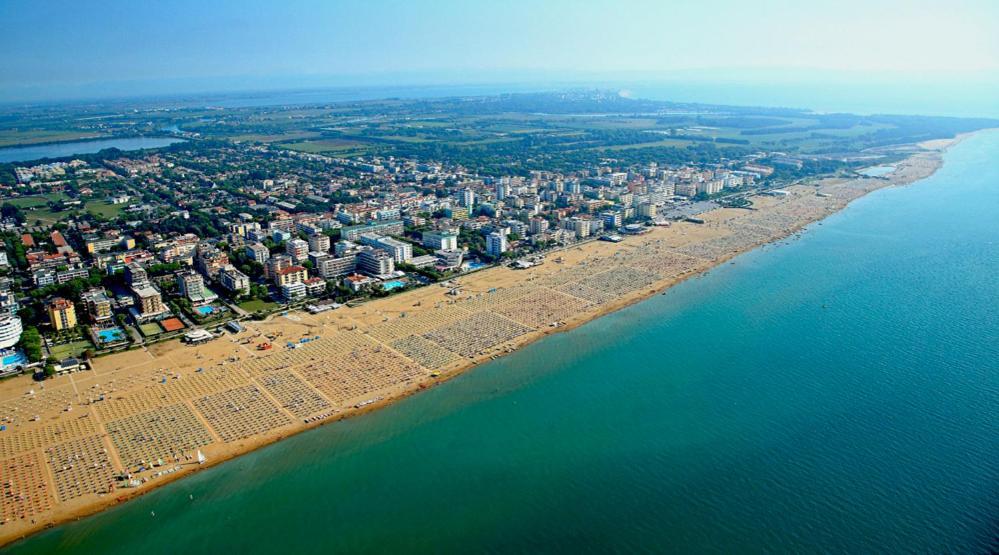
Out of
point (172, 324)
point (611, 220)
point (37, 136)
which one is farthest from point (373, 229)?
point (37, 136)

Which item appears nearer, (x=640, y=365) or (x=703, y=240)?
(x=640, y=365)

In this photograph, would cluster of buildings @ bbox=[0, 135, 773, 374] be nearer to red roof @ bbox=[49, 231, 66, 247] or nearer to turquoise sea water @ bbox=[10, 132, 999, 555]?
red roof @ bbox=[49, 231, 66, 247]

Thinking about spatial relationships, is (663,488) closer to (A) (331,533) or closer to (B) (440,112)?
(A) (331,533)

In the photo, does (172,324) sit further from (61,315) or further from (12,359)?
(12,359)

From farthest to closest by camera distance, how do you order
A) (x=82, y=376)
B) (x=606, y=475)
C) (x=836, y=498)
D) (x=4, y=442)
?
1. (x=82, y=376)
2. (x=4, y=442)
3. (x=606, y=475)
4. (x=836, y=498)

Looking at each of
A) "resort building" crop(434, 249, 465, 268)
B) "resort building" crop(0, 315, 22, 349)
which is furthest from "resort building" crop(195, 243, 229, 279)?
"resort building" crop(434, 249, 465, 268)

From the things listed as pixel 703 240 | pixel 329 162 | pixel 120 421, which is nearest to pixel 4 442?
pixel 120 421

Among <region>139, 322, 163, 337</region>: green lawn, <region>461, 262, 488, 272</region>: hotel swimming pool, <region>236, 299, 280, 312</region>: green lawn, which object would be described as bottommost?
<region>139, 322, 163, 337</region>: green lawn
